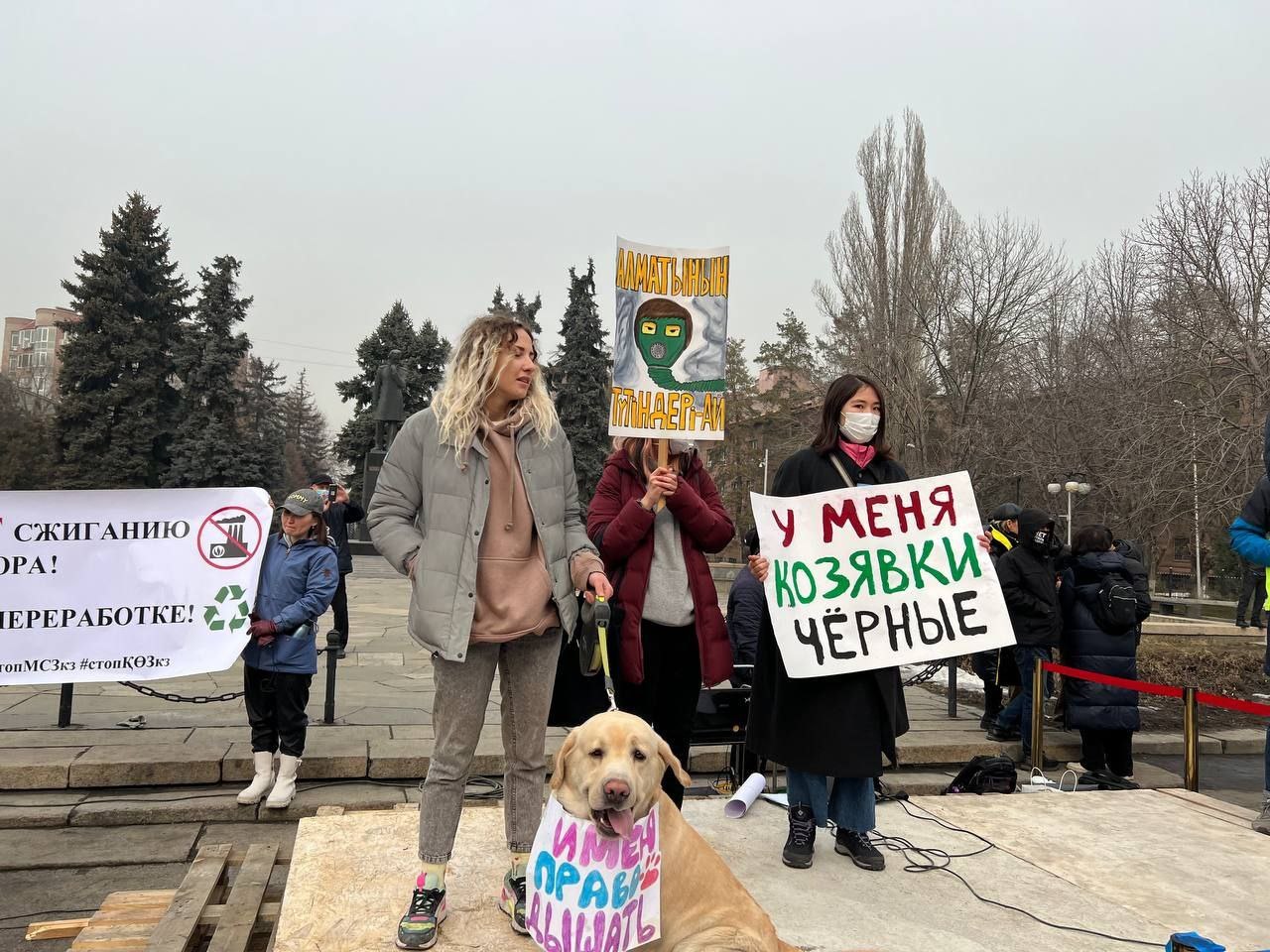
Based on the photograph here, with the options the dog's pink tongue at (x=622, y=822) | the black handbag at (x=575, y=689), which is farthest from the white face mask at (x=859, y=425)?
the dog's pink tongue at (x=622, y=822)

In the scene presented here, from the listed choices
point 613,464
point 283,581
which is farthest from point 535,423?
point 283,581

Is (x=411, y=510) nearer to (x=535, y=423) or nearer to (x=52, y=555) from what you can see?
(x=535, y=423)

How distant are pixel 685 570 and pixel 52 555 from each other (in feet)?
16.4

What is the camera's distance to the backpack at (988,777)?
5.66 metres

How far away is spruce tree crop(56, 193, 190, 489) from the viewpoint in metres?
39.3

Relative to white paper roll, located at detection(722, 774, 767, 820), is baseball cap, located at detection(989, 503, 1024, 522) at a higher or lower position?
higher

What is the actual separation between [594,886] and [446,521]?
1.37 metres

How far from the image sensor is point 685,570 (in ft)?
13.2

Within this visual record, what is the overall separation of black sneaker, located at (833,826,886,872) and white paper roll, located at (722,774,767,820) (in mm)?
676

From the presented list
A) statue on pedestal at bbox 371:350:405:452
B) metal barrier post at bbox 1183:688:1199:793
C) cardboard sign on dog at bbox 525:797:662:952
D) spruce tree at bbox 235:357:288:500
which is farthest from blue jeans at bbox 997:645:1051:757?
spruce tree at bbox 235:357:288:500

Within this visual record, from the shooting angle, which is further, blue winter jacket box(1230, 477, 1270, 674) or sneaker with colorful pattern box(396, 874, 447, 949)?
blue winter jacket box(1230, 477, 1270, 674)

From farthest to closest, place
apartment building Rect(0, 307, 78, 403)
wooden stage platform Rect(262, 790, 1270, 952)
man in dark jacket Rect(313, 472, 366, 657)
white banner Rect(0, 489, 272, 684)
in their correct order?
apartment building Rect(0, 307, 78, 403) → man in dark jacket Rect(313, 472, 366, 657) → white banner Rect(0, 489, 272, 684) → wooden stage platform Rect(262, 790, 1270, 952)

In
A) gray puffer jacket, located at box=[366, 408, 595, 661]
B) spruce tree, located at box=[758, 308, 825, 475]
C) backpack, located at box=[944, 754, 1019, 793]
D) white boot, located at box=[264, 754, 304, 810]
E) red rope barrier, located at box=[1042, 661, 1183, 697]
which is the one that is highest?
spruce tree, located at box=[758, 308, 825, 475]

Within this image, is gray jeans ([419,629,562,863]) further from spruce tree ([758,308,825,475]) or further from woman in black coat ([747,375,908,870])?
spruce tree ([758,308,825,475])
